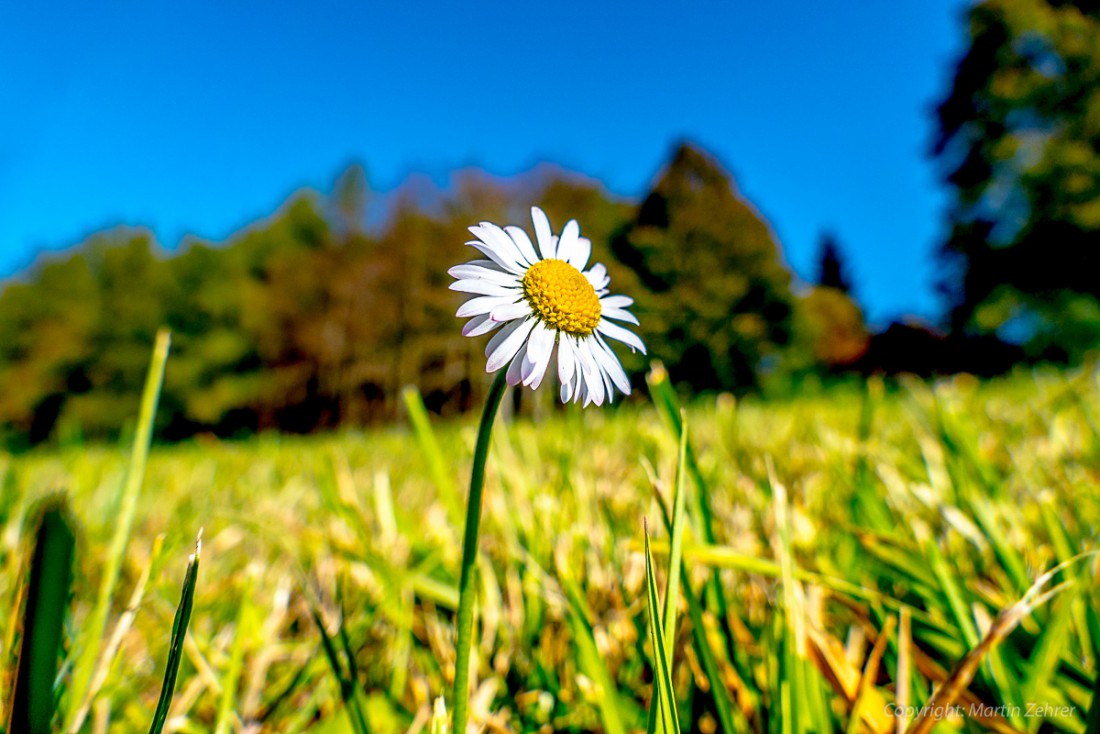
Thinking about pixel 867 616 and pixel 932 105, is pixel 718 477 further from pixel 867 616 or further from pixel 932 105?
pixel 932 105

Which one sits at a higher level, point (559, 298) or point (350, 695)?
point (559, 298)

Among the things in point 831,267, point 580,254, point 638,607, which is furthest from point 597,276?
point 831,267

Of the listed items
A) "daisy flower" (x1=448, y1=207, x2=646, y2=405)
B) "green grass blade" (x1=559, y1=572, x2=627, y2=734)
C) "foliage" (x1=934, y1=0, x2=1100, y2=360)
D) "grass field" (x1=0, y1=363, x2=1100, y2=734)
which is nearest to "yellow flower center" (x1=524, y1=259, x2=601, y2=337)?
"daisy flower" (x1=448, y1=207, x2=646, y2=405)

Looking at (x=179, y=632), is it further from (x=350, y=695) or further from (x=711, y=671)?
(x=711, y=671)

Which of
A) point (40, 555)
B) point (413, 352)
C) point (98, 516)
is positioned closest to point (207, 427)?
point (413, 352)

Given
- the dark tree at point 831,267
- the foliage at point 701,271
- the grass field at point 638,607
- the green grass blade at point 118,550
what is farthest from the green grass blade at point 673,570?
the dark tree at point 831,267

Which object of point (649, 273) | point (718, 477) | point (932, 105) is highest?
point (932, 105)

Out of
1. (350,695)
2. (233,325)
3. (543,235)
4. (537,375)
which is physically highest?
(233,325)
